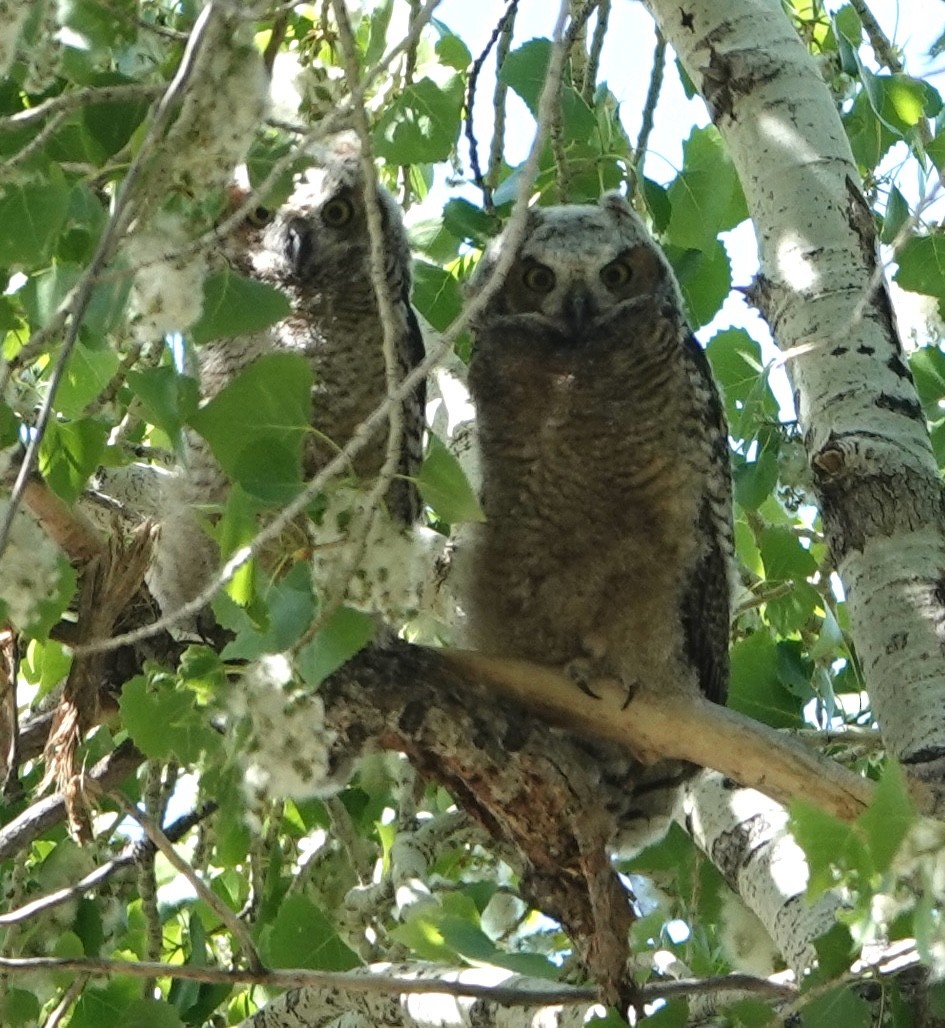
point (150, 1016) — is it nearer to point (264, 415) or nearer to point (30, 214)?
point (264, 415)

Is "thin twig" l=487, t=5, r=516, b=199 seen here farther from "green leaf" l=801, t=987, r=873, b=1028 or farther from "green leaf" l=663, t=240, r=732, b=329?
"green leaf" l=801, t=987, r=873, b=1028

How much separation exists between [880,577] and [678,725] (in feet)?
1.24

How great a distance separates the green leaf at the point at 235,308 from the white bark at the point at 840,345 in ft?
2.46

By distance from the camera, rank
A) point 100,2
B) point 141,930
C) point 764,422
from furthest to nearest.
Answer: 1. point 141,930
2. point 764,422
3. point 100,2

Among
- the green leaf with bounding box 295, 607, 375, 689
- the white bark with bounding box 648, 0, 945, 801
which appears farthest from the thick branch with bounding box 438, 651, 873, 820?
the green leaf with bounding box 295, 607, 375, 689

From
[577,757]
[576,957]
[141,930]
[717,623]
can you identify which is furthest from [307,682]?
[141,930]

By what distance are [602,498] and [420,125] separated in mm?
727

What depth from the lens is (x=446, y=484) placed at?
4.50ft

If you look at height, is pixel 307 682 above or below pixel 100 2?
below

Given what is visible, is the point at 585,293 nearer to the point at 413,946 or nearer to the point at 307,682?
the point at 413,946

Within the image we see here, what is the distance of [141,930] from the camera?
304 cm

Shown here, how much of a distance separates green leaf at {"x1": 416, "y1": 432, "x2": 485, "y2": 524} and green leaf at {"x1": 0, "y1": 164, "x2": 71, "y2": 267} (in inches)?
15.9

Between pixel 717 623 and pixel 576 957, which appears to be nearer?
pixel 576 957

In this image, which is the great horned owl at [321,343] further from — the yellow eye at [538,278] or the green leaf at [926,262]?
the green leaf at [926,262]
